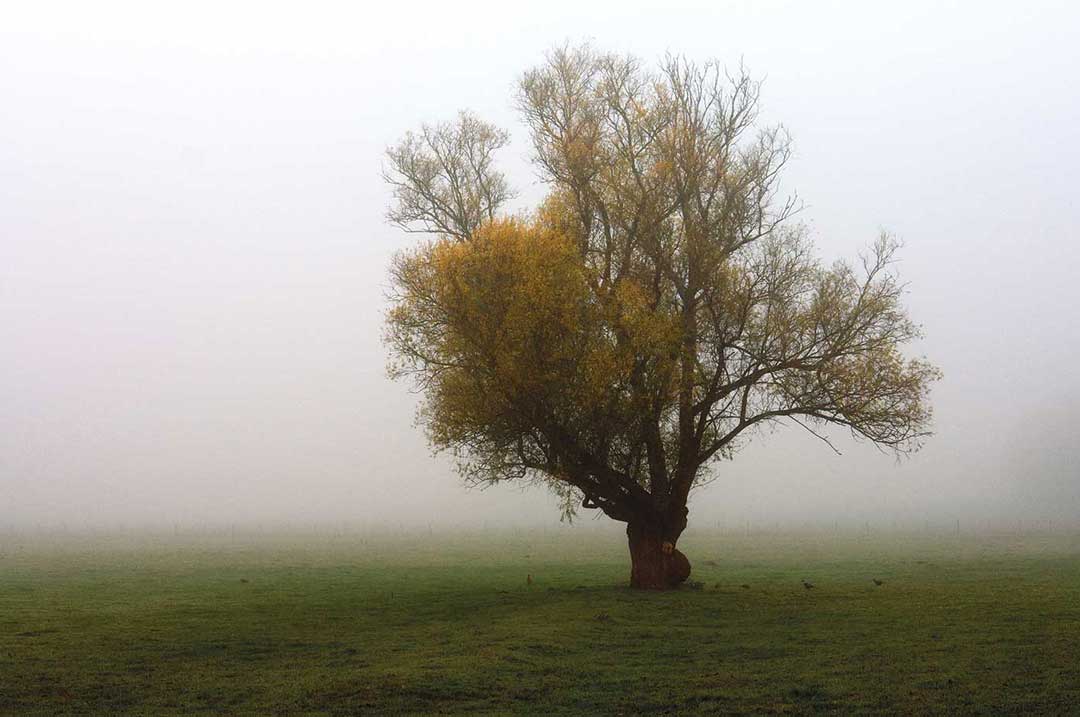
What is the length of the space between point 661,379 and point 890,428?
8999 mm

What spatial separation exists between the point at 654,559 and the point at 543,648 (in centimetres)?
1454

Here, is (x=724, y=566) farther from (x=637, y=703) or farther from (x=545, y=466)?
(x=637, y=703)

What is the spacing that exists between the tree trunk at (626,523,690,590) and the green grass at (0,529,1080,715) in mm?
1678

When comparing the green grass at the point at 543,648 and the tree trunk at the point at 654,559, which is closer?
the green grass at the point at 543,648

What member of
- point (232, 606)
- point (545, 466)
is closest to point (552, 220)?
point (545, 466)

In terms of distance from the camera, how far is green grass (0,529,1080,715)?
20094 mm

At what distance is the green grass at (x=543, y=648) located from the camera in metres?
20.1

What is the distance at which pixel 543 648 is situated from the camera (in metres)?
25.8

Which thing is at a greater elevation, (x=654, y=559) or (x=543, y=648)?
(x=654, y=559)

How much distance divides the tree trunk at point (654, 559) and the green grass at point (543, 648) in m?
1.68

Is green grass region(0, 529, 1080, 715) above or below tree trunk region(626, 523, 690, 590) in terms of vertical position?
below

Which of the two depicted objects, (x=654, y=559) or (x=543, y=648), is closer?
(x=543, y=648)

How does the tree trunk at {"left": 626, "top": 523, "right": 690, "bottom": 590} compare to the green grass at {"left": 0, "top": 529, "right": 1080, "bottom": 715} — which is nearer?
the green grass at {"left": 0, "top": 529, "right": 1080, "bottom": 715}

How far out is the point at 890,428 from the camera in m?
38.3
